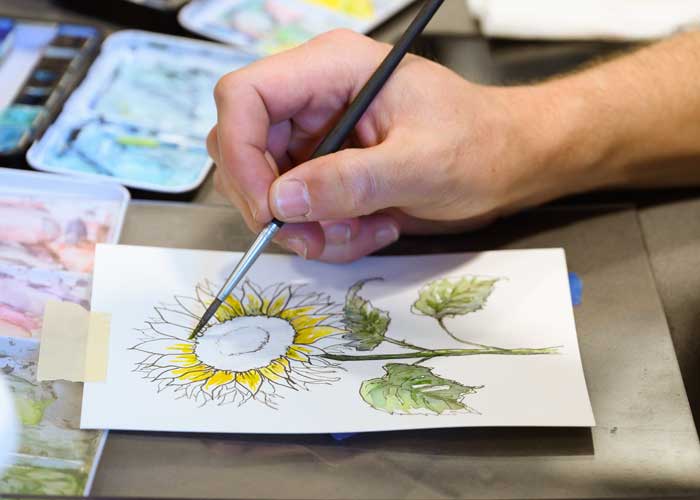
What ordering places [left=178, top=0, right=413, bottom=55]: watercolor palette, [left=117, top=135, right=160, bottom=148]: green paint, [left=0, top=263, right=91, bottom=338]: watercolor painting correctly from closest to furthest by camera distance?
[left=0, top=263, right=91, bottom=338]: watercolor painting < [left=117, top=135, right=160, bottom=148]: green paint < [left=178, top=0, right=413, bottom=55]: watercolor palette

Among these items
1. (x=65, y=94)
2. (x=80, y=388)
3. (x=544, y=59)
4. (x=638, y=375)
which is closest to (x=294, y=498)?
(x=80, y=388)

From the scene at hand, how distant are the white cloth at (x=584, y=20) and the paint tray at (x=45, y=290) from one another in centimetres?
54

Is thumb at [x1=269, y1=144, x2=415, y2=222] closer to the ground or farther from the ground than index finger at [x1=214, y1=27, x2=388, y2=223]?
closer to the ground

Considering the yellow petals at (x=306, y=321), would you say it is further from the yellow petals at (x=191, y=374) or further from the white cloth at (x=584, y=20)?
the white cloth at (x=584, y=20)

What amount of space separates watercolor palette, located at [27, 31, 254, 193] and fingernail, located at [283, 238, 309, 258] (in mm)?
149

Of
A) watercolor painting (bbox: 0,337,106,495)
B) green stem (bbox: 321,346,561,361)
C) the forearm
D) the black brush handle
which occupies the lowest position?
watercolor painting (bbox: 0,337,106,495)

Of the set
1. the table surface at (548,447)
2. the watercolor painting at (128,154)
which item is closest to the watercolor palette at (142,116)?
the watercolor painting at (128,154)

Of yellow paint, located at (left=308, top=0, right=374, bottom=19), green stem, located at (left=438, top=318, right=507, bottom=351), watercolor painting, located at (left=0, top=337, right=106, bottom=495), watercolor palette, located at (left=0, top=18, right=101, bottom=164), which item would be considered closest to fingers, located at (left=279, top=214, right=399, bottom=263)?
green stem, located at (left=438, top=318, right=507, bottom=351)

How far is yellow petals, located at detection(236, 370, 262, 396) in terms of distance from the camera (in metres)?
0.59

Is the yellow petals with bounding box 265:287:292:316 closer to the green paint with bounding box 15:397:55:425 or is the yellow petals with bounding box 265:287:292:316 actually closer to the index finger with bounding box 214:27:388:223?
the index finger with bounding box 214:27:388:223

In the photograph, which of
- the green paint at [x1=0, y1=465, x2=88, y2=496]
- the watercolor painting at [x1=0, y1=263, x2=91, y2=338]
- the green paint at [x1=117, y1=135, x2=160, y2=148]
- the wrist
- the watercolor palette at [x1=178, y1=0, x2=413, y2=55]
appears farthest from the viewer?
the watercolor palette at [x1=178, y1=0, x2=413, y2=55]

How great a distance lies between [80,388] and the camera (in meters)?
0.58

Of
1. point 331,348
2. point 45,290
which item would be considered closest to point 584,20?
point 331,348

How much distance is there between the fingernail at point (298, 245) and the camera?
687 millimetres
